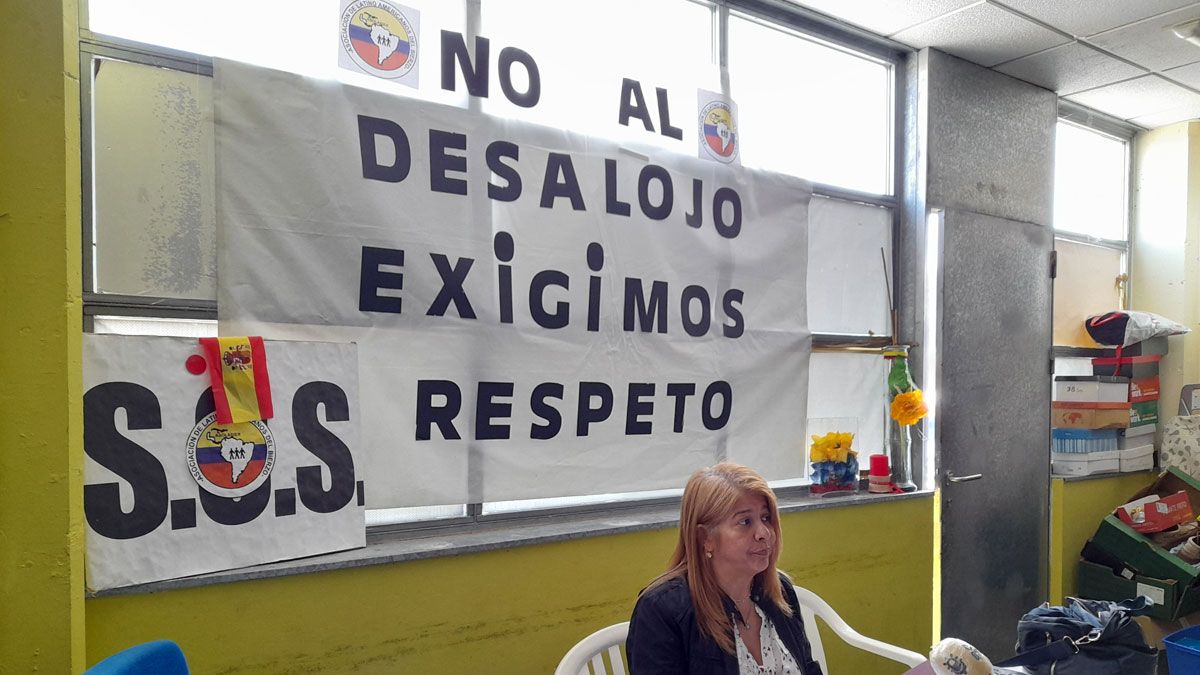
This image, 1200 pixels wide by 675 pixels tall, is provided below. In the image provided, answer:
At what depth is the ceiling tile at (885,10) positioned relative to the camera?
10.0ft

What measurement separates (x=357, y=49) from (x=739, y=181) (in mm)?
1428

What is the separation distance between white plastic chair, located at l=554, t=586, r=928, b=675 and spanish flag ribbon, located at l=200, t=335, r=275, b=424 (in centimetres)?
97

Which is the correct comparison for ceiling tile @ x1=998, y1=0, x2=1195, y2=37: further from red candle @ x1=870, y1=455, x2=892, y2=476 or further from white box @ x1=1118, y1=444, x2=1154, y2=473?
white box @ x1=1118, y1=444, x2=1154, y2=473

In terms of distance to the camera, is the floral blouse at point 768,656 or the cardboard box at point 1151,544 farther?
the cardboard box at point 1151,544

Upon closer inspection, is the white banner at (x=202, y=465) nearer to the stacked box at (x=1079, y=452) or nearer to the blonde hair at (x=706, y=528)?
the blonde hair at (x=706, y=528)

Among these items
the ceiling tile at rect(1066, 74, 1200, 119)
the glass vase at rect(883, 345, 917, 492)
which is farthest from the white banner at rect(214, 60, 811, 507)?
the ceiling tile at rect(1066, 74, 1200, 119)

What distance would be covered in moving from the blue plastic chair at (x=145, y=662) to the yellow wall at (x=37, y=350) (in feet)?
1.25

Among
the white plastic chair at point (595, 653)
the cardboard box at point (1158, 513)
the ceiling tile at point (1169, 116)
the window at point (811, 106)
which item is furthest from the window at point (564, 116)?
the ceiling tile at point (1169, 116)

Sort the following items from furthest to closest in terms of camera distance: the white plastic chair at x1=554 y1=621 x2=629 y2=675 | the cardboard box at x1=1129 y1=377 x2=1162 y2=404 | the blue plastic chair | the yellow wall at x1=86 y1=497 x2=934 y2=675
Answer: the cardboard box at x1=1129 y1=377 x2=1162 y2=404
the white plastic chair at x1=554 y1=621 x2=629 y2=675
the yellow wall at x1=86 y1=497 x2=934 y2=675
the blue plastic chair

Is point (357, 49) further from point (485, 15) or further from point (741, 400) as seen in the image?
point (741, 400)

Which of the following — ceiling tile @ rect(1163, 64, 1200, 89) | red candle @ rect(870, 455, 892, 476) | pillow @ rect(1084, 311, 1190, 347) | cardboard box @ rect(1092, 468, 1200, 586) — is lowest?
cardboard box @ rect(1092, 468, 1200, 586)

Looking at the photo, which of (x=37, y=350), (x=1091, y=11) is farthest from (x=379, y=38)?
(x=1091, y=11)

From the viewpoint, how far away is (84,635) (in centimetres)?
165

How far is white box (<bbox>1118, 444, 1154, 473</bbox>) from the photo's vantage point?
4.34 meters
